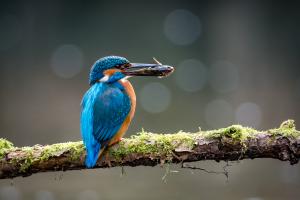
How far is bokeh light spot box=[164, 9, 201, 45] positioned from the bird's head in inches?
253

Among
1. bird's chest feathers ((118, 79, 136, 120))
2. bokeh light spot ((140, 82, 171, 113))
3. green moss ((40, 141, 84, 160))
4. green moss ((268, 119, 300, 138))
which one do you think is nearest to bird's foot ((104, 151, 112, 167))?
green moss ((40, 141, 84, 160))

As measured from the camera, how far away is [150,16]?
997 cm

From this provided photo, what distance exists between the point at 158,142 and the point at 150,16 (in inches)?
288

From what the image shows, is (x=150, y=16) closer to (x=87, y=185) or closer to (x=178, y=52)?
(x=178, y=52)

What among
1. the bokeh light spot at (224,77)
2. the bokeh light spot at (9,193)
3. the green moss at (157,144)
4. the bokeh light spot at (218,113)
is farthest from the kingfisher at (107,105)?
the bokeh light spot at (224,77)

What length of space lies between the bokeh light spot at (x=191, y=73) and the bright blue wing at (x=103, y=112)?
6302mm

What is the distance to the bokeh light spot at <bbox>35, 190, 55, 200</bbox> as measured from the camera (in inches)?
227

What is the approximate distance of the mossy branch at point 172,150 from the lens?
2729 millimetres

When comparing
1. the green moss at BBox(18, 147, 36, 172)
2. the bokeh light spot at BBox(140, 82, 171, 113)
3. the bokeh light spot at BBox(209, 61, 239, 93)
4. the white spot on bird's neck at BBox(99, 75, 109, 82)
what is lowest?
the green moss at BBox(18, 147, 36, 172)

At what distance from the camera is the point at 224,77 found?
9.45m

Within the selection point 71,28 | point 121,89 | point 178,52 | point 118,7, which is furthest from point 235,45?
point 121,89

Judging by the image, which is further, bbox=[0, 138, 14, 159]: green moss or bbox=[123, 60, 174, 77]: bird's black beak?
bbox=[123, 60, 174, 77]: bird's black beak

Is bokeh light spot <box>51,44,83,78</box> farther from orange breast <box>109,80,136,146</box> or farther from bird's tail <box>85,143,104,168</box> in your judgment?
bird's tail <box>85,143,104,168</box>

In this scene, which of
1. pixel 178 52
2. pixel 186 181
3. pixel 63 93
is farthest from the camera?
pixel 178 52
